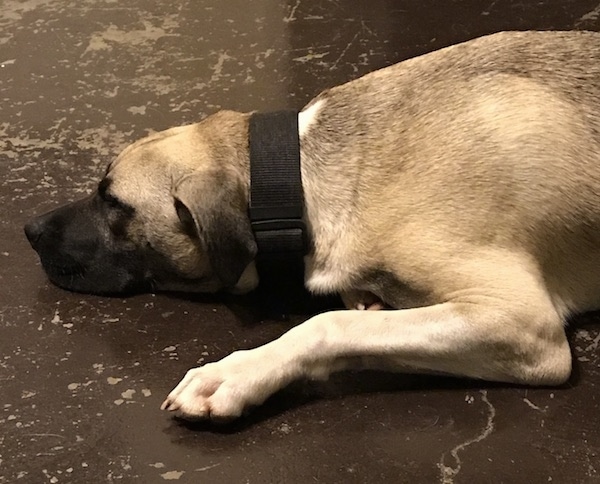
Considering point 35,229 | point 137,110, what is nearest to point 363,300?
point 35,229

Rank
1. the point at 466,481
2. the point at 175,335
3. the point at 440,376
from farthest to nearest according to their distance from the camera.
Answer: the point at 175,335
the point at 440,376
the point at 466,481

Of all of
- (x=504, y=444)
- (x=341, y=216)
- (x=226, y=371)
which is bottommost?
(x=504, y=444)

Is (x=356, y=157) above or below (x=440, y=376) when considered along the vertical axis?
above

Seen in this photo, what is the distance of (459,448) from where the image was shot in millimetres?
1945

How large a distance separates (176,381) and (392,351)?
55 cm

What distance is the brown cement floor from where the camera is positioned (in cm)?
194

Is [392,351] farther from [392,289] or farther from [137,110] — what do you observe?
[137,110]

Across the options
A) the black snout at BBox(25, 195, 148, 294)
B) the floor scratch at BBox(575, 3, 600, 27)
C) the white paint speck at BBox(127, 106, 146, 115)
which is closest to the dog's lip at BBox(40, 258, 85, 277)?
the black snout at BBox(25, 195, 148, 294)

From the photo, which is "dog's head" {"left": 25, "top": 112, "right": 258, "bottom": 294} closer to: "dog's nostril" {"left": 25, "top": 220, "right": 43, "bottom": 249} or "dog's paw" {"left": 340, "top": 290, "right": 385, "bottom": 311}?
"dog's nostril" {"left": 25, "top": 220, "right": 43, "bottom": 249}

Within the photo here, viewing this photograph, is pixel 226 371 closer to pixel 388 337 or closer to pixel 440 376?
pixel 388 337

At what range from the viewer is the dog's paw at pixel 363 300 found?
225 centimetres

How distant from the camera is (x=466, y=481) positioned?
73.4 inches

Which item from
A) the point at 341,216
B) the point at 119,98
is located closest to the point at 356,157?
the point at 341,216

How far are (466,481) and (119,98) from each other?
2.29 meters
